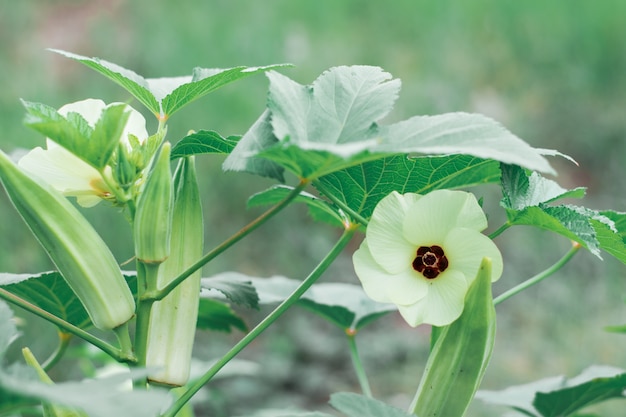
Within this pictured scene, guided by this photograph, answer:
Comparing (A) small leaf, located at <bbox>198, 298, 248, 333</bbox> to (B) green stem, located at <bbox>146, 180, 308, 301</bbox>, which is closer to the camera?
(B) green stem, located at <bbox>146, 180, 308, 301</bbox>

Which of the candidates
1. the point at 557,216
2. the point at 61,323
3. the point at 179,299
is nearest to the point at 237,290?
the point at 179,299

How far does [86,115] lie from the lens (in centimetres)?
59

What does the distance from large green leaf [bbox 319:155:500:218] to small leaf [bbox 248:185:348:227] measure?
0.11 feet

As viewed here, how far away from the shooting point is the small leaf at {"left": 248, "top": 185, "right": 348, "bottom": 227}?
65 cm

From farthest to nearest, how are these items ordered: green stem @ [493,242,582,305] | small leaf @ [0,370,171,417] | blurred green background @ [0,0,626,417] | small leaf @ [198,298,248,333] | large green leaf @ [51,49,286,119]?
blurred green background @ [0,0,626,417] < small leaf @ [198,298,248,333] < green stem @ [493,242,582,305] < large green leaf @ [51,49,286,119] < small leaf @ [0,370,171,417]

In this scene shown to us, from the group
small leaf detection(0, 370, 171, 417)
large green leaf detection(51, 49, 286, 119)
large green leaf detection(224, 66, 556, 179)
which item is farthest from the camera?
large green leaf detection(51, 49, 286, 119)

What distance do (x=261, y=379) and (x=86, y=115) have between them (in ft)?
7.16

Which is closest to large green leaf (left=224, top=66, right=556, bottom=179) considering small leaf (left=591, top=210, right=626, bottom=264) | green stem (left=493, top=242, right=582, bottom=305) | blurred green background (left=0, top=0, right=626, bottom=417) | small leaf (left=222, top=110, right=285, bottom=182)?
small leaf (left=222, top=110, right=285, bottom=182)

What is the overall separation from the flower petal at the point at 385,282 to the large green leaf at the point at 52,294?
0.28 m

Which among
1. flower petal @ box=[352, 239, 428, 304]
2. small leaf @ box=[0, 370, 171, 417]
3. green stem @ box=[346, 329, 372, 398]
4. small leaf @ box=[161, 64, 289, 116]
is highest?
small leaf @ box=[161, 64, 289, 116]

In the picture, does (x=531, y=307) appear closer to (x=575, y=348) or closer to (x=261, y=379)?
(x=575, y=348)

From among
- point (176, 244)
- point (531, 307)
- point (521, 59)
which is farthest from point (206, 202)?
point (176, 244)

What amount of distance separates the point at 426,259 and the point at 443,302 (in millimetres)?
35

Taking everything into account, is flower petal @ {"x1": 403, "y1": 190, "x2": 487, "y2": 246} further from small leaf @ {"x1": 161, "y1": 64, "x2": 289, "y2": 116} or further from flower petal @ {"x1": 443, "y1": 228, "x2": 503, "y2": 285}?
small leaf @ {"x1": 161, "y1": 64, "x2": 289, "y2": 116}
